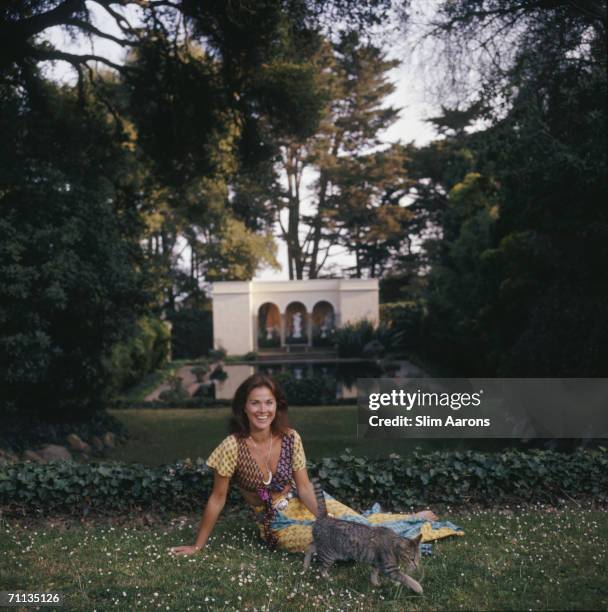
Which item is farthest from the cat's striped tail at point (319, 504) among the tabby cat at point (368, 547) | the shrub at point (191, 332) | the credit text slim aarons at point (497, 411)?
the shrub at point (191, 332)

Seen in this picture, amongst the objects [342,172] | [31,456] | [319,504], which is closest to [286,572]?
[319,504]

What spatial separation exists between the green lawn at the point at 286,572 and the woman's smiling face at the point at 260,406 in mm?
691

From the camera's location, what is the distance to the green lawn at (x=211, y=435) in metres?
8.22

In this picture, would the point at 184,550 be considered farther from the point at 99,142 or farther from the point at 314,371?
the point at 314,371

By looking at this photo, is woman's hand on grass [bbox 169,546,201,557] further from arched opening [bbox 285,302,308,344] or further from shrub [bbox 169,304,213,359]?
arched opening [bbox 285,302,308,344]

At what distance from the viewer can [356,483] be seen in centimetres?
468

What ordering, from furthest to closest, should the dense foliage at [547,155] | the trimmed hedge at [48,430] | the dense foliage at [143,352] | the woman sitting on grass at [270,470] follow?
the dense foliage at [143,352] < the trimmed hedge at [48,430] < the dense foliage at [547,155] < the woman sitting on grass at [270,470]

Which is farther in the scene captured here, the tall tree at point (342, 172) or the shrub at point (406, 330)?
the tall tree at point (342, 172)

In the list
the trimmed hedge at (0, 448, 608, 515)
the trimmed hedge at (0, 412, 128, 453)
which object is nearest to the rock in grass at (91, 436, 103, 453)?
the trimmed hedge at (0, 412, 128, 453)

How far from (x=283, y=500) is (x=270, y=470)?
18 centimetres

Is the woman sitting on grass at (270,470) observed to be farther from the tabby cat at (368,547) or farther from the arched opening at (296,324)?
the arched opening at (296,324)

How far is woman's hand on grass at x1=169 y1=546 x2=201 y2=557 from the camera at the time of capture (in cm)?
339

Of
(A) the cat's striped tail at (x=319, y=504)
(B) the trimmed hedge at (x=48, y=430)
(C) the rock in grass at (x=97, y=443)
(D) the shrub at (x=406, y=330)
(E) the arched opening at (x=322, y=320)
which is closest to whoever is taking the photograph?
(A) the cat's striped tail at (x=319, y=504)

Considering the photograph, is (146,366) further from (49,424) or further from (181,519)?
(181,519)
